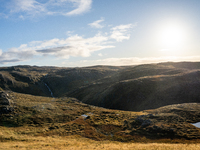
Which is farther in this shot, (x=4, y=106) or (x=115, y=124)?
(x=4, y=106)

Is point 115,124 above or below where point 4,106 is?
below

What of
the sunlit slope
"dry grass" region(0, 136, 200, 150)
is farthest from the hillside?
the sunlit slope

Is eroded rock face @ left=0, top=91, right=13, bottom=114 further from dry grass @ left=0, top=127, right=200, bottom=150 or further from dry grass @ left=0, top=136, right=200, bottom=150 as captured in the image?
dry grass @ left=0, top=136, right=200, bottom=150

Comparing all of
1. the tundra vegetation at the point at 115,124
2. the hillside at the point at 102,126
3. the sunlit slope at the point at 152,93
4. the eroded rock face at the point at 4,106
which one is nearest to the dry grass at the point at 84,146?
the tundra vegetation at the point at 115,124

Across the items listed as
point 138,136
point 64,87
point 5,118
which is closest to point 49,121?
point 5,118

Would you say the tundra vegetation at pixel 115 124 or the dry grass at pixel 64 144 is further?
the tundra vegetation at pixel 115 124

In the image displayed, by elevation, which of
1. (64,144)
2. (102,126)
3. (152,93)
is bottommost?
(102,126)

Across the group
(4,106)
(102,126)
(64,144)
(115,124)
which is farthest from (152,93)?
(4,106)

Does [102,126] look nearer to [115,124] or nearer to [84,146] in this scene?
[115,124]

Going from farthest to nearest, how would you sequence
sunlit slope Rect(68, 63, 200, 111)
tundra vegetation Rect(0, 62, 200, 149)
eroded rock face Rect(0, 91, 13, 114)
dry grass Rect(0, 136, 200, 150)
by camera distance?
sunlit slope Rect(68, 63, 200, 111)
eroded rock face Rect(0, 91, 13, 114)
tundra vegetation Rect(0, 62, 200, 149)
dry grass Rect(0, 136, 200, 150)

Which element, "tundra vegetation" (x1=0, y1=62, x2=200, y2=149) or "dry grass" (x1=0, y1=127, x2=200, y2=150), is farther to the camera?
"tundra vegetation" (x1=0, y1=62, x2=200, y2=149)

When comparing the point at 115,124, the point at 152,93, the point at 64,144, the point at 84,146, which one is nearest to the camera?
the point at 84,146

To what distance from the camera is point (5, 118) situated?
4134 cm

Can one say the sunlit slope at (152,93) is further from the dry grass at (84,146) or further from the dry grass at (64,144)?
the dry grass at (84,146)
